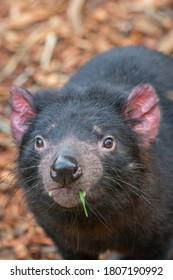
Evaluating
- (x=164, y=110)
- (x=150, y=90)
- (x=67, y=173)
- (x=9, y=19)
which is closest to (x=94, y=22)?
(x=9, y=19)

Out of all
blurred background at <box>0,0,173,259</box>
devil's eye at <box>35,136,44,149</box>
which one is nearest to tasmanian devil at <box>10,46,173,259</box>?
devil's eye at <box>35,136,44,149</box>

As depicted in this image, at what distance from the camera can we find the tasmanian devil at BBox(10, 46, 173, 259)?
4.72 meters

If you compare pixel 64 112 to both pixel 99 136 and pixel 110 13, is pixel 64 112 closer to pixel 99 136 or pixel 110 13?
pixel 99 136

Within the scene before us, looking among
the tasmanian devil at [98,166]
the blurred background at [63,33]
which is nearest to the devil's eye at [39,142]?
the tasmanian devil at [98,166]

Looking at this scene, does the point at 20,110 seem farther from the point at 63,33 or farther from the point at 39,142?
the point at 63,33

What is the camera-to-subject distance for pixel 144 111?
5.20 m

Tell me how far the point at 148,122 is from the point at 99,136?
46 cm

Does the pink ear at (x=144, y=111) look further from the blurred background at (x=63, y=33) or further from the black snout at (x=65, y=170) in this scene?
the blurred background at (x=63, y=33)

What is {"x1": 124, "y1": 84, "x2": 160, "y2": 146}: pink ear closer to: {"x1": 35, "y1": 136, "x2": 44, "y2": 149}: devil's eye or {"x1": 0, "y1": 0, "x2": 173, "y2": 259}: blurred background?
{"x1": 35, "y1": 136, "x2": 44, "y2": 149}: devil's eye

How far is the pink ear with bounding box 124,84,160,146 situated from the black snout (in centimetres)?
76

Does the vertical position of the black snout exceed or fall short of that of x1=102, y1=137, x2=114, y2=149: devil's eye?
it falls short

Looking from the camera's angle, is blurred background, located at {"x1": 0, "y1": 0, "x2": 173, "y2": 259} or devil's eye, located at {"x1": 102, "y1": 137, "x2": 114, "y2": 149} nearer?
devil's eye, located at {"x1": 102, "y1": 137, "x2": 114, "y2": 149}

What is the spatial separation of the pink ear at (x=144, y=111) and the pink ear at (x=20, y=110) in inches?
24.7

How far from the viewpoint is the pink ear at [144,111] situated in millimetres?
5164
